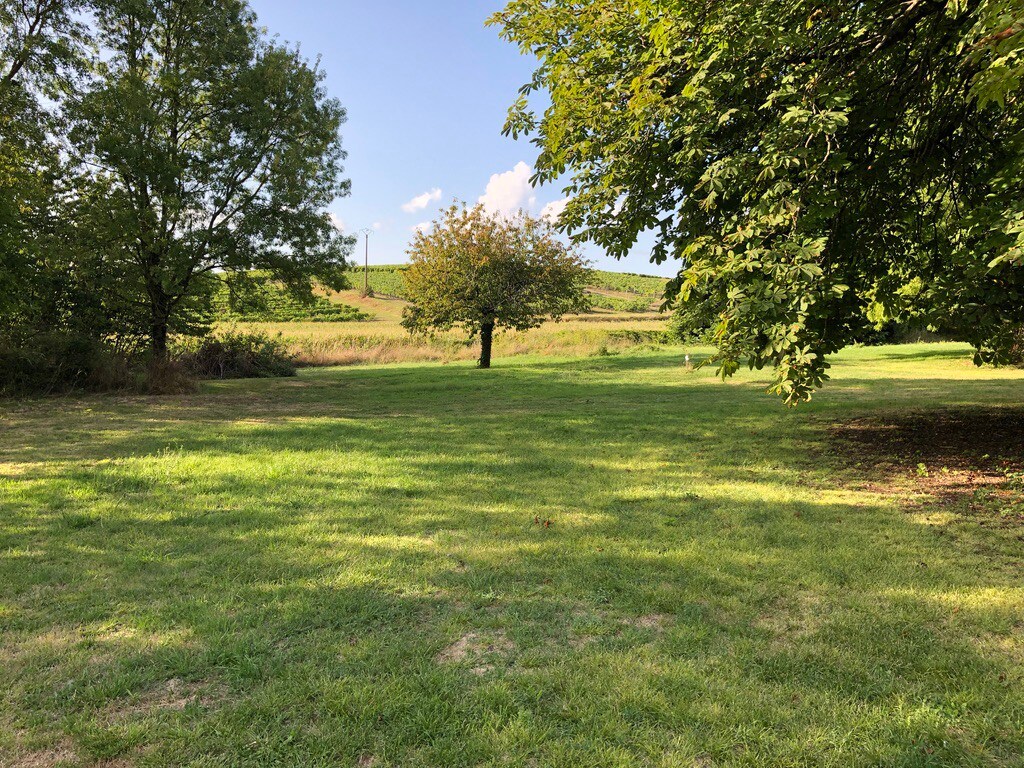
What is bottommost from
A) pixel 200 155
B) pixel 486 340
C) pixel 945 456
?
pixel 945 456

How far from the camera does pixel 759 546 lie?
15.2 ft

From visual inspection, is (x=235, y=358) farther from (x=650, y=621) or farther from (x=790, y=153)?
(x=650, y=621)

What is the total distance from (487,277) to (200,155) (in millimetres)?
12028

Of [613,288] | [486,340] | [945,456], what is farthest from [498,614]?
[613,288]

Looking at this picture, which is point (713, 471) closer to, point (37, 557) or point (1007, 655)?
point (1007, 655)

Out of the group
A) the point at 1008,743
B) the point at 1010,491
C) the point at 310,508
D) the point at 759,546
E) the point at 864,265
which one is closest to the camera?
the point at 1008,743

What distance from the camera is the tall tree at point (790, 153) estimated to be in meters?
5.53

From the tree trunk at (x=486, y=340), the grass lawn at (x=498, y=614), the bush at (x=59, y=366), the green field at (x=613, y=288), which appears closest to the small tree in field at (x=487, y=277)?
the tree trunk at (x=486, y=340)

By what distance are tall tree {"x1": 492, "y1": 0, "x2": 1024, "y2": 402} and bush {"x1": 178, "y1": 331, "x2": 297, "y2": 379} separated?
60.0 feet

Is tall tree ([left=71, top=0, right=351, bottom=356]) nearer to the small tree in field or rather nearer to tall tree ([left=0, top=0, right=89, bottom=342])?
tall tree ([left=0, top=0, right=89, bottom=342])

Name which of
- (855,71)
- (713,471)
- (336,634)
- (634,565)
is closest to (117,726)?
(336,634)

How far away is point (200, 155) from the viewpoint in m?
16.4

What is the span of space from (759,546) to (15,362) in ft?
57.5

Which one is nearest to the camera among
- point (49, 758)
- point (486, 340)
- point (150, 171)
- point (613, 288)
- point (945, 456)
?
point (49, 758)
